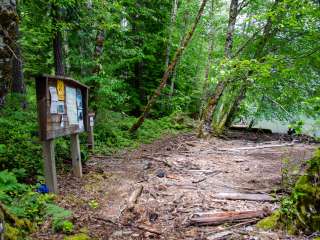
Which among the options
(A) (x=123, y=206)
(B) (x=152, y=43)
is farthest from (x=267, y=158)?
(B) (x=152, y=43)

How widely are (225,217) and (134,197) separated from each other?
173 cm

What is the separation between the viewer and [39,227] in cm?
363

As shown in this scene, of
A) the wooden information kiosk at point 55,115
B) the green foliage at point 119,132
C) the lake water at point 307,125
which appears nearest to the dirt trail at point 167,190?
the wooden information kiosk at point 55,115

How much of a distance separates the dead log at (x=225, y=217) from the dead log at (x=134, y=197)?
3.62ft

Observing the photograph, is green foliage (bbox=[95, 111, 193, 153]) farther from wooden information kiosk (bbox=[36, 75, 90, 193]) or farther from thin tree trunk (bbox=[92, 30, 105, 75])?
wooden information kiosk (bbox=[36, 75, 90, 193])

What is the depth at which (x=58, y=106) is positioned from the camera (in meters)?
5.21

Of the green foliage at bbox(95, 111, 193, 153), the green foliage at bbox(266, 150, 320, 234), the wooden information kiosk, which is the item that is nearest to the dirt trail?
the green foliage at bbox(266, 150, 320, 234)

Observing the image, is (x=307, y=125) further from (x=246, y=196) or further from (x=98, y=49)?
(x=98, y=49)

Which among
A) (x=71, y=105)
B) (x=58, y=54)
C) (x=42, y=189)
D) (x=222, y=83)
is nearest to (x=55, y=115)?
(x=71, y=105)

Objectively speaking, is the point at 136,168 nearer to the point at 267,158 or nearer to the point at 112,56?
the point at 267,158

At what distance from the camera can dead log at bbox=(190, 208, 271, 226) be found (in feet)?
13.2

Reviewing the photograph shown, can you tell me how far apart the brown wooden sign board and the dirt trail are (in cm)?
113

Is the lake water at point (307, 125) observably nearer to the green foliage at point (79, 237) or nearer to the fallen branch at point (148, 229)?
the fallen branch at point (148, 229)

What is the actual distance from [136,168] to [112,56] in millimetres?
6535
